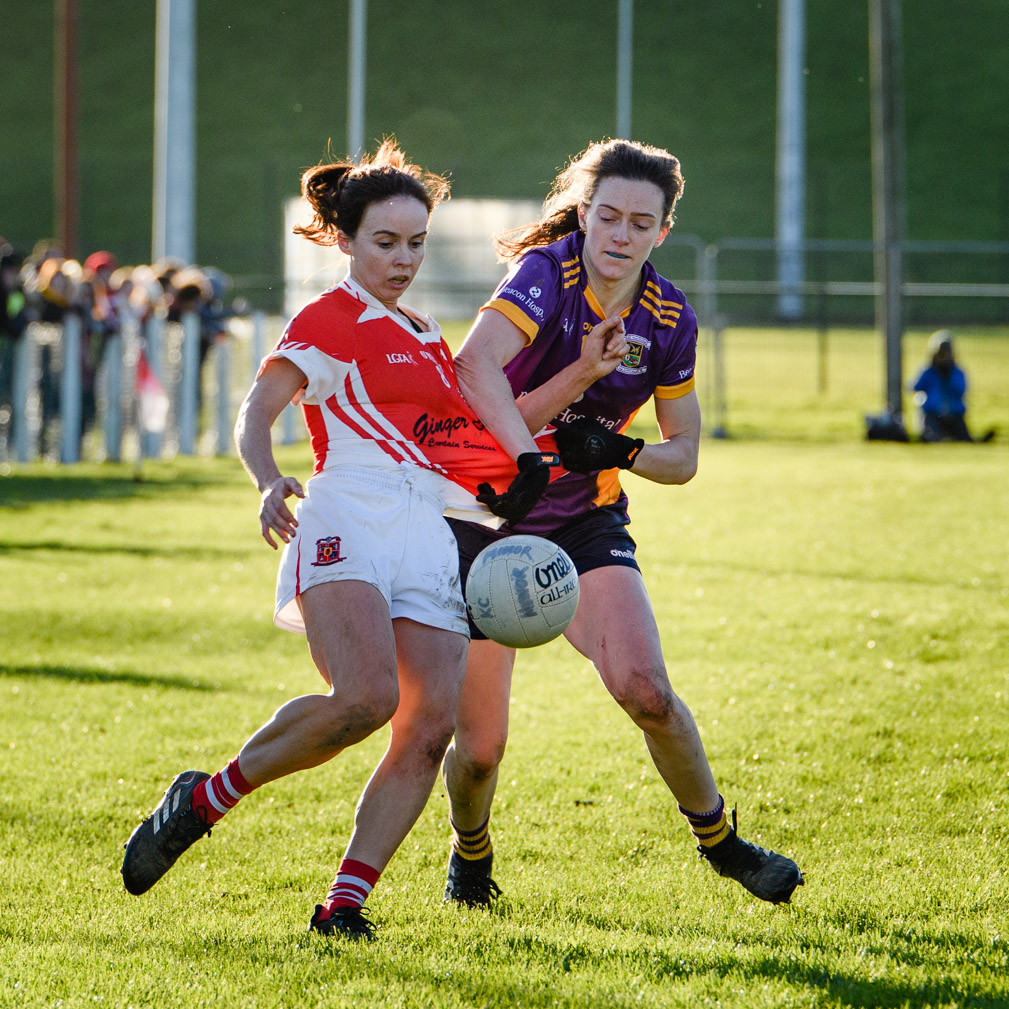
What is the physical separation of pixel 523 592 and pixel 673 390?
34.6 inches

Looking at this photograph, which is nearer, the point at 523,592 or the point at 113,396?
the point at 523,592

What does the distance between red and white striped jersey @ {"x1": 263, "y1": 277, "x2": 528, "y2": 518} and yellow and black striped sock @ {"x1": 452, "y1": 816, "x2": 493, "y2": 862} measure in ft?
3.37

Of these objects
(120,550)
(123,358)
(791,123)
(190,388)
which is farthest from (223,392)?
(791,123)

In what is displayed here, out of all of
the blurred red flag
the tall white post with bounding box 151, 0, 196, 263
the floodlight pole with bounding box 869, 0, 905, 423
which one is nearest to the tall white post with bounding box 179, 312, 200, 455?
the blurred red flag

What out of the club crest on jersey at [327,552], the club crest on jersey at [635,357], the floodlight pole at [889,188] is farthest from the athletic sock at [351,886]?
the floodlight pole at [889,188]

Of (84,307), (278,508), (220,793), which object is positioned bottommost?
Result: (220,793)

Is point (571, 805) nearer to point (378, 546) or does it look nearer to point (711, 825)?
point (711, 825)

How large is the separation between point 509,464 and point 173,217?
74.4ft

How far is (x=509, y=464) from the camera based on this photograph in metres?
4.11

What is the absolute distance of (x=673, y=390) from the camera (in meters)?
Result: 4.30

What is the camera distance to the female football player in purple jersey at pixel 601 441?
3.97m

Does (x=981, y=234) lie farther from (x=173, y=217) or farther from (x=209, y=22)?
(x=173, y=217)

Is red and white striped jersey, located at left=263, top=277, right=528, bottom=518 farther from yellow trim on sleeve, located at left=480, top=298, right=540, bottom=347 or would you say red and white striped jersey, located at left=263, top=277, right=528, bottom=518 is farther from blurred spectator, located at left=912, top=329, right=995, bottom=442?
blurred spectator, located at left=912, top=329, right=995, bottom=442

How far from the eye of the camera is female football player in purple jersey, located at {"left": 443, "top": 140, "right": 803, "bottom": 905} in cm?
397
